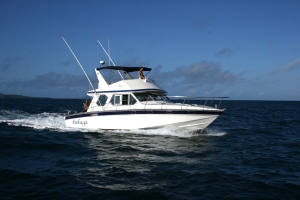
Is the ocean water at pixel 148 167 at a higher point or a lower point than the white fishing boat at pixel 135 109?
lower

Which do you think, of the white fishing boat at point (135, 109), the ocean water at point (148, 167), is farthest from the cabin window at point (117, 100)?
the ocean water at point (148, 167)

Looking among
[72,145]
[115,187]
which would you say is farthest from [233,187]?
[72,145]

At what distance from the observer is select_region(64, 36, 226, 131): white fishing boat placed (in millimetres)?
14578

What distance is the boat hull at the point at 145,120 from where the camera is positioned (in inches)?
572

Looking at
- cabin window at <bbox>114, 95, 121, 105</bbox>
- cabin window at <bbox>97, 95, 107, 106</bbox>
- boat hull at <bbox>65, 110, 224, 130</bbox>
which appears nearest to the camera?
boat hull at <bbox>65, 110, 224, 130</bbox>

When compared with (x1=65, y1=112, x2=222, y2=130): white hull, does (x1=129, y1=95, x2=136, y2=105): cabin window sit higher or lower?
higher

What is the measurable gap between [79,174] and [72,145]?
4627 mm

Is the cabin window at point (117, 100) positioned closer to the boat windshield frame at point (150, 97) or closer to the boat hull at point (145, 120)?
the boat hull at point (145, 120)

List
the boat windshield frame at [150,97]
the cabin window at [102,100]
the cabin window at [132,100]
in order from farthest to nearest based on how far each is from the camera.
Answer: the cabin window at [102,100], the boat windshield frame at [150,97], the cabin window at [132,100]

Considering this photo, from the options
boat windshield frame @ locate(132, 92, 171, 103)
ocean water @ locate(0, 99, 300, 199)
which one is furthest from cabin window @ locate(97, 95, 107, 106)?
ocean water @ locate(0, 99, 300, 199)

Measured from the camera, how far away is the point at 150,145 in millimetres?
12406

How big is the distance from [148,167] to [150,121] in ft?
20.1

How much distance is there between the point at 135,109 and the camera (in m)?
15.3

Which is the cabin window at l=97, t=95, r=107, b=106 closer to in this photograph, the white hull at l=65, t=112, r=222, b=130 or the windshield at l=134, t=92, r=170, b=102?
the white hull at l=65, t=112, r=222, b=130
